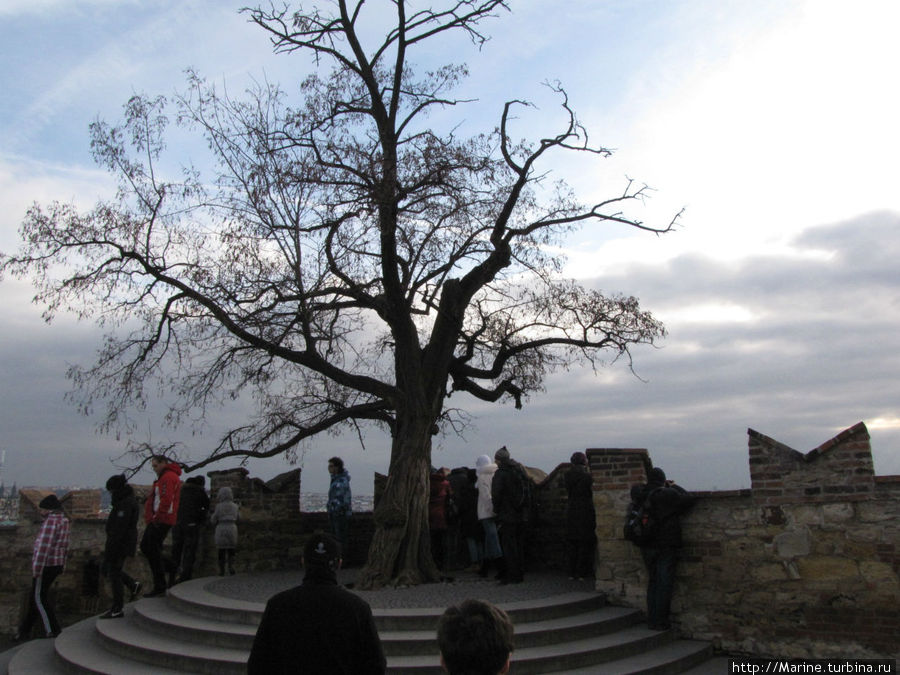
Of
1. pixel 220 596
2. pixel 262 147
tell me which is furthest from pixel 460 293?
pixel 220 596

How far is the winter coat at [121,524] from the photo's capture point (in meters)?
9.34

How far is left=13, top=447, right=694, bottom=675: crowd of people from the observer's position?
3529 millimetres

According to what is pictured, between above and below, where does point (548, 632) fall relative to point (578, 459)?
below

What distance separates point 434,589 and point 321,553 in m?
6.53

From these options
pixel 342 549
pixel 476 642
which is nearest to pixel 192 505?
pixel 342 549

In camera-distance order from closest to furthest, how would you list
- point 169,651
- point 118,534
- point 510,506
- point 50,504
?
point 169,651 → point 118,534 → point 50,504 → point 510,506

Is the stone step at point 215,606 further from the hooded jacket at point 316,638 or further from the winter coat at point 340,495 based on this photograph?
the hooded jacket at point 316,638

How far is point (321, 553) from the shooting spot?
3.76 m

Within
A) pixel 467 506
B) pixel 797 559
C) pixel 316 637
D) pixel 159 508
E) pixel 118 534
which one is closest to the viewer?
pixel 316 637

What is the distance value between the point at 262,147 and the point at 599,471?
7.50 metres

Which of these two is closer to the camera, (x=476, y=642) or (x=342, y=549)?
(x=476, y=642)

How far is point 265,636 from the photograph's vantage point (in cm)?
359

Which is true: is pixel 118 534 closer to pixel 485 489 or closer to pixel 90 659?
pixel 90 659

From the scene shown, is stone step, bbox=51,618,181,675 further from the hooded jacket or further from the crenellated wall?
the crenellated wall
